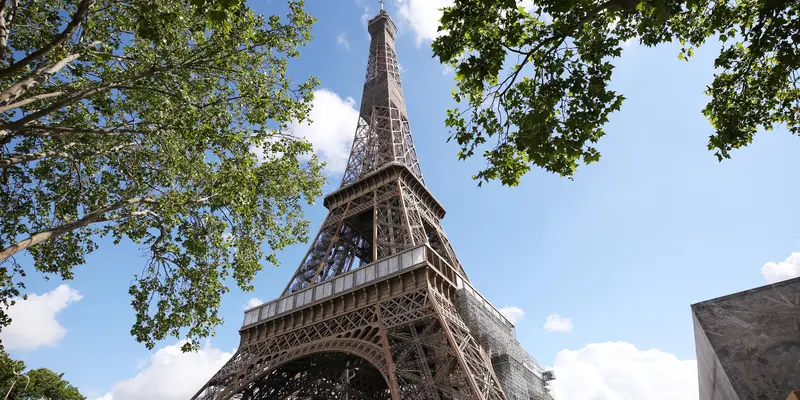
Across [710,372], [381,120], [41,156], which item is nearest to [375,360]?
[710,372]

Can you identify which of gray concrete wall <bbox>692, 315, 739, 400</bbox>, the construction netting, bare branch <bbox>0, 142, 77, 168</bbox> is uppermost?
the construction netting

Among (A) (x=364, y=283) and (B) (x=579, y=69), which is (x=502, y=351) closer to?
(A) (x=364, y=283)

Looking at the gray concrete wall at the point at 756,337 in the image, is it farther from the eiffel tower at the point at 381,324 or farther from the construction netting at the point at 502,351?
the construction netting at the point at 502,351

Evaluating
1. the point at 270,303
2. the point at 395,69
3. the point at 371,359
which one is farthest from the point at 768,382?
the point at 395,69

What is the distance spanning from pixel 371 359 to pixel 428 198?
14.2 meters

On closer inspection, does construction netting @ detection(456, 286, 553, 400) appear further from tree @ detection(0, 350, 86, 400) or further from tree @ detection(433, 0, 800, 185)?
tree @ detection(0, 350, 86, 400)

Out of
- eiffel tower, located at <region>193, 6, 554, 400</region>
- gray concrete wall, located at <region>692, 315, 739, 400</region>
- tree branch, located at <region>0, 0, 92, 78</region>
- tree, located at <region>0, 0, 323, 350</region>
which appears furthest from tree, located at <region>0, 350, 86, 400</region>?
gray concrete wall, located at <region>692, 315, 739, 400</region>

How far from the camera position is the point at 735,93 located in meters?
10.0

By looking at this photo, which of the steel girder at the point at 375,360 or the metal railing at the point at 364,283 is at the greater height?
the metal railing at the point at 364,283

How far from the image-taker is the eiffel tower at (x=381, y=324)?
1691 centimetres

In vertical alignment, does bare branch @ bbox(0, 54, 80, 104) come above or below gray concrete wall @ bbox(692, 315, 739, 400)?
above

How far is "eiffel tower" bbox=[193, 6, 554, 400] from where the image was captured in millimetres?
16906

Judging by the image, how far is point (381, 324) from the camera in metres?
18.4

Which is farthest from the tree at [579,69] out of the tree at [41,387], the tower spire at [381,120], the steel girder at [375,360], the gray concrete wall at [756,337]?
the tree at [41,387]
